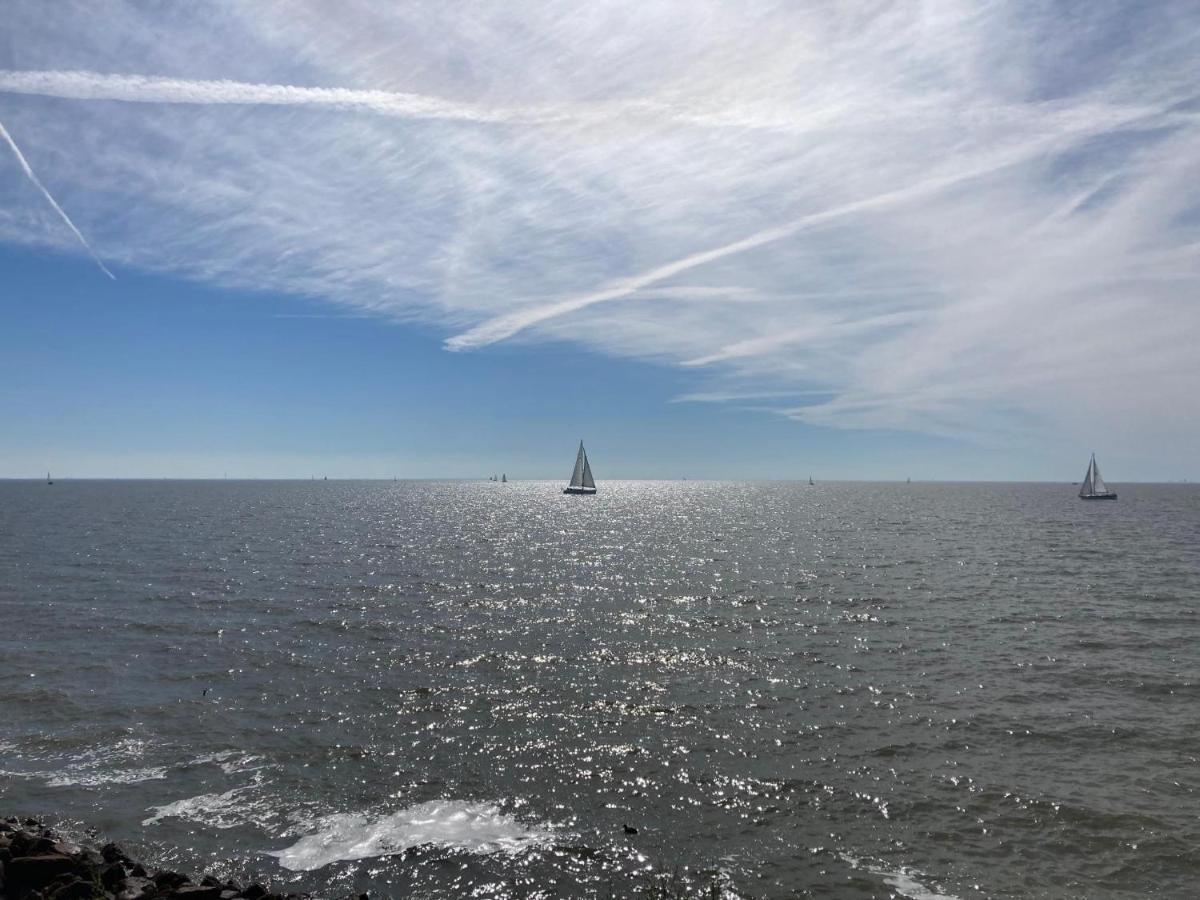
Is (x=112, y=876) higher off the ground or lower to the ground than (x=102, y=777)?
higher

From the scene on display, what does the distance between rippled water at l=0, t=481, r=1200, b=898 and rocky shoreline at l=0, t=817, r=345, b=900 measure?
131 cm

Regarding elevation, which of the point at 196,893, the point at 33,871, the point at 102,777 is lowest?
the point at 102,777

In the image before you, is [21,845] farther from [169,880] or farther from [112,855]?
[169,880]

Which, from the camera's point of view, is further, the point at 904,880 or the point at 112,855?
the point at 904,880

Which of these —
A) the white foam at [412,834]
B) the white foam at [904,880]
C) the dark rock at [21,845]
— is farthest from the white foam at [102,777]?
the white foam at [904,880]

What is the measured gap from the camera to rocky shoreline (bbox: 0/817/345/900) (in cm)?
1316

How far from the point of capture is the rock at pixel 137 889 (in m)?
13.1

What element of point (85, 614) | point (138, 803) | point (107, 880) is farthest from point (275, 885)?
point (85, 614)

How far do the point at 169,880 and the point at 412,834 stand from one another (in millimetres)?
4945

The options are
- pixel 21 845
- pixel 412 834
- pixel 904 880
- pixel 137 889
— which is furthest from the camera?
pixel 412 834

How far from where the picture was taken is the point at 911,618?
42312mm

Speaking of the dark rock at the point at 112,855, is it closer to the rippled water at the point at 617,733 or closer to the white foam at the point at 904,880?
the rippled water at the point at 617,733

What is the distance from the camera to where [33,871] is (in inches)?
548

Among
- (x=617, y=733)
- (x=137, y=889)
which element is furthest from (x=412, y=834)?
(x=617, y=733)
